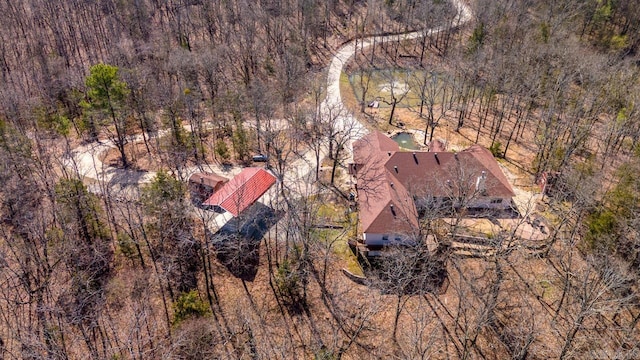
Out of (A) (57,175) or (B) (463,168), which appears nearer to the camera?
(B) (463,168)

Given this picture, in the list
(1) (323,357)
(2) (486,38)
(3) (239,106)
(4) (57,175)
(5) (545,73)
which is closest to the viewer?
(1) (323,357)

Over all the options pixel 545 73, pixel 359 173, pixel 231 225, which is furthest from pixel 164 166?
pixel 545 73

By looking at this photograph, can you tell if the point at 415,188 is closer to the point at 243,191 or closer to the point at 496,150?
the point at 496,150

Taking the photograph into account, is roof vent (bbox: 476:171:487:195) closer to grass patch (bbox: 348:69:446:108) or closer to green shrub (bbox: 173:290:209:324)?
grass patch (bbox: 348:69:446:108)

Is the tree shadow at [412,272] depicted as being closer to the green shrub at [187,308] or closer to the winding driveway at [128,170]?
the green shrub at [187,308]

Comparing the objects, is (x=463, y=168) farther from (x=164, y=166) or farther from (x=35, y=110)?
(x=35, y=110)

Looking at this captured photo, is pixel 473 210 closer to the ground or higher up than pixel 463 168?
closer to the ground

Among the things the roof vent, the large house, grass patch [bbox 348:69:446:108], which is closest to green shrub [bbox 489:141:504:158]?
the large house
